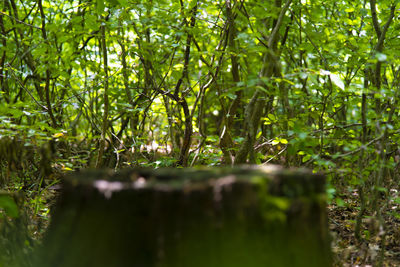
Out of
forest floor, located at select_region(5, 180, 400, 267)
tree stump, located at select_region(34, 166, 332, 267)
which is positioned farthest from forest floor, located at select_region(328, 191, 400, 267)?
tree stump, located at select_region(34, 166, 332, 267)

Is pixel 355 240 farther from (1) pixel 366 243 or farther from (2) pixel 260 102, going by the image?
(2) pixel 260 102

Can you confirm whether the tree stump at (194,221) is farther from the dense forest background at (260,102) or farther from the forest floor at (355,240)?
the forest floor at (355,240)

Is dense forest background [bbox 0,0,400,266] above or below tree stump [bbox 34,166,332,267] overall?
above

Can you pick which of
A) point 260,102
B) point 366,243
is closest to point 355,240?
point 366,243

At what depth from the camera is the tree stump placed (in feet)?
5.26

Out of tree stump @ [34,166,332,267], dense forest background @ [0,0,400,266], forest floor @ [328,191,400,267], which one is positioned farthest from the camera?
forest floor @ [328,191,400,267]

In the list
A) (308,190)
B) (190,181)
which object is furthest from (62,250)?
(308,190)

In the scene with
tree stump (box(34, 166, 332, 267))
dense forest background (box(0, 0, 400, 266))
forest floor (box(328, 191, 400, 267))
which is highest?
dense forest background (box(0, 0, 400, 266))

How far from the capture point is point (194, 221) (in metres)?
1.60

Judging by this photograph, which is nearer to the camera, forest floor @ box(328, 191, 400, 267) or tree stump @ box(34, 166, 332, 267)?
tree stump @ box(34, 166, 332, 267)

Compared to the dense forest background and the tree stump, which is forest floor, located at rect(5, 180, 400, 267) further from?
the tree stump

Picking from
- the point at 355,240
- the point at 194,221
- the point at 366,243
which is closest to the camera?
the point at 194,221

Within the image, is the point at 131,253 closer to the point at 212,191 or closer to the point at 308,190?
the point at 212,191

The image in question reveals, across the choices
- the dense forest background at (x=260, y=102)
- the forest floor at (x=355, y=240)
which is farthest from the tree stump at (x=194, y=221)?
the forest floor at (x=355, y=240)
